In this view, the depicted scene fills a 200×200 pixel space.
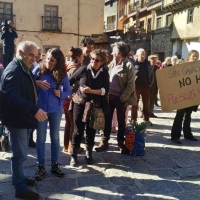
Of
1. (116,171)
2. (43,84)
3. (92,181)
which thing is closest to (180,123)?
(116,171)

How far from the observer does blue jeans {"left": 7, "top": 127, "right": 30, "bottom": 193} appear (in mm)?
2725

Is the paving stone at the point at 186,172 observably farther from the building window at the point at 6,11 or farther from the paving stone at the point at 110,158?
the building window at the point at 6,11

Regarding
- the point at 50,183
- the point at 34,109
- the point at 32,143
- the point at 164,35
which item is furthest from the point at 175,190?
the point at 164,35

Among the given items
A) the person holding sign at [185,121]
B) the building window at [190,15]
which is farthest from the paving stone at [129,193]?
the building window at [190,15]

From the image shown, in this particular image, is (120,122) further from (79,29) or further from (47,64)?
(79,29)

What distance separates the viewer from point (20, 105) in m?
2.48

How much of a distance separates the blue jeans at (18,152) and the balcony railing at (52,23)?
19569 mm

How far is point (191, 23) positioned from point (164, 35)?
387cm

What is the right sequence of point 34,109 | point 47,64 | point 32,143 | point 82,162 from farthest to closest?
point 32,143, point 82,162, point 47,64, point 34,109

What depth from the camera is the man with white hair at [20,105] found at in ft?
8.25

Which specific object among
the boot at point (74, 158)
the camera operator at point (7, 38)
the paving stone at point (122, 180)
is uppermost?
the camera operator at point (7, 38)

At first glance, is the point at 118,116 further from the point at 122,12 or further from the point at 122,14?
the point at 122,12

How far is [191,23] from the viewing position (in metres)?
18.5

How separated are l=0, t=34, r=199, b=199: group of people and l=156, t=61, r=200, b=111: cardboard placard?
33cm
